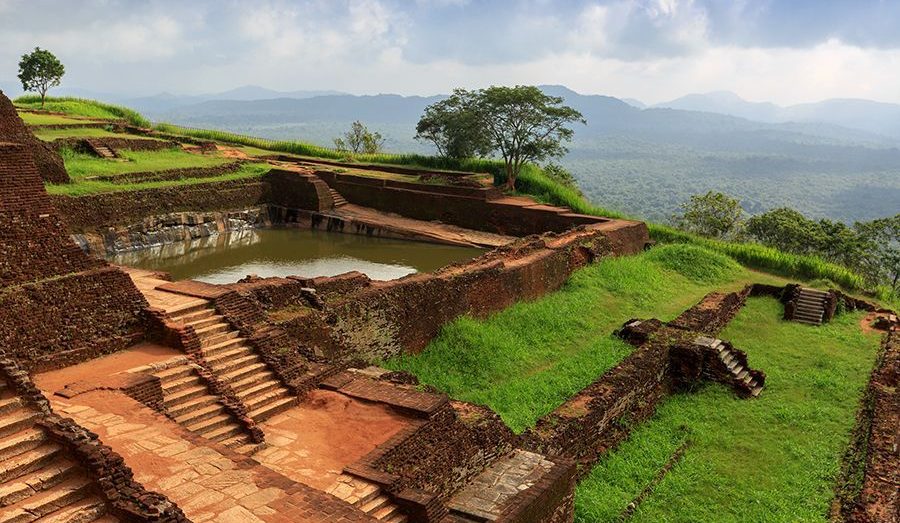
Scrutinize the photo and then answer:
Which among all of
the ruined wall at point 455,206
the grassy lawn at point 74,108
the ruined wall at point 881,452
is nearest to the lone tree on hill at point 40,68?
the grassy lawn at point 74,108

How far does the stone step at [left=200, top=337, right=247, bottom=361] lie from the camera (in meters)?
8.35

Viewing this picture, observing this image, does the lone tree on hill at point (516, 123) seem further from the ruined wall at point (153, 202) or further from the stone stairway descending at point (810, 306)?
the stone stairway descending at point (810, 306)

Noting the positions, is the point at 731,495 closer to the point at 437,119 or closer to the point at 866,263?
the point at 866,263

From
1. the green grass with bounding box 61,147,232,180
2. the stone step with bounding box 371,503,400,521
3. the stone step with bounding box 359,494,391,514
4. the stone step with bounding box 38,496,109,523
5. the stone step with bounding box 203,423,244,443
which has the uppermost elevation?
the green grass with bounding box 61,147,232,180

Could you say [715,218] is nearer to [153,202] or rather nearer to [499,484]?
[153,202]

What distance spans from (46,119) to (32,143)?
12.9m

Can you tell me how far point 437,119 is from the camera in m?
33.2

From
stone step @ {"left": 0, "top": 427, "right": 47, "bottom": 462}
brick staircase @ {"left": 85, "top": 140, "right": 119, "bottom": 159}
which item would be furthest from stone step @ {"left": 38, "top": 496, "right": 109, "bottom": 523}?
brick staircase @ {"left": 85, "top": 140, "right": 119, "bottom": 159}

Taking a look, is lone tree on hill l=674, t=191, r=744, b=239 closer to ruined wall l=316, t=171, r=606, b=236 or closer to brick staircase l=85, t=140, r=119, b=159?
ruined wall l=316, t=171, r=606, b=236

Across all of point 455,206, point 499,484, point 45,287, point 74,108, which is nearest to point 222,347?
point 45,287

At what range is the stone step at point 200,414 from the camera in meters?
7.27

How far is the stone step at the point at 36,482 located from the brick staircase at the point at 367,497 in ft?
7.55

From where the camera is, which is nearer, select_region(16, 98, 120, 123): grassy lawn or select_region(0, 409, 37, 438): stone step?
select_region(0, 409, 37, 438): stone step

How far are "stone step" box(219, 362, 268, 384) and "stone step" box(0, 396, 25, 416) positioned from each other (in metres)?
2.51
